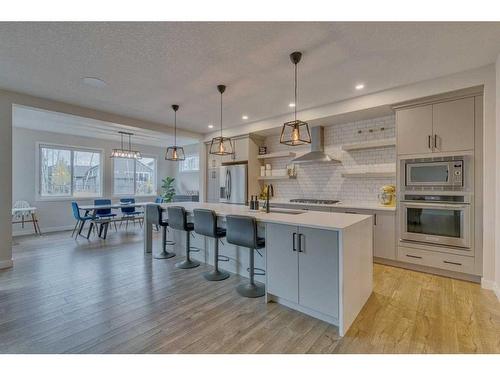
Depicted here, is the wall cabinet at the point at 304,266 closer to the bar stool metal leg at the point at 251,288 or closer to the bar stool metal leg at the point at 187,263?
the bar stool metal leg at the point at 251,288

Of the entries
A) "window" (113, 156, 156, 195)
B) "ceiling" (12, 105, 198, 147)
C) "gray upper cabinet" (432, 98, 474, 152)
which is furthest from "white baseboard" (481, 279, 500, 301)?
"window" (113, 156, 156, 195)

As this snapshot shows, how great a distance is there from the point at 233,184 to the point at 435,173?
382 cm

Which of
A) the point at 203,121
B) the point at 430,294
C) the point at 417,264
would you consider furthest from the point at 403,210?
the point at 203,121

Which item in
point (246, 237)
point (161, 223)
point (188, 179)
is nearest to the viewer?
point (246, 237)

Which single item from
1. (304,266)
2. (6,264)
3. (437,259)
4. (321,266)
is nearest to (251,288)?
(304,266)

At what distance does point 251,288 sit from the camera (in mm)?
2814

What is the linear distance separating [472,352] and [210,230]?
8.49 ft

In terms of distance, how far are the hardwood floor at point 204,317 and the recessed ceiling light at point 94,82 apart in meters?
2.63

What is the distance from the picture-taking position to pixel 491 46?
2490 millimetres

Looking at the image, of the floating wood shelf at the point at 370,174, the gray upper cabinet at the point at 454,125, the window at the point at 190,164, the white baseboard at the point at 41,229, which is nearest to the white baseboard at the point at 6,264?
the white baseboard at the point at 41,229

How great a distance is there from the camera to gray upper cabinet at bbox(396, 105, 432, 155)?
3.37 m

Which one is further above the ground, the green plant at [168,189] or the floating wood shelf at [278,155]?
the floating wood shelf at [278,155]

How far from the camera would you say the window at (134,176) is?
26.2 ft

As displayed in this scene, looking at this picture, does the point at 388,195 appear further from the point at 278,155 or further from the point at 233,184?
the point at 233,184
